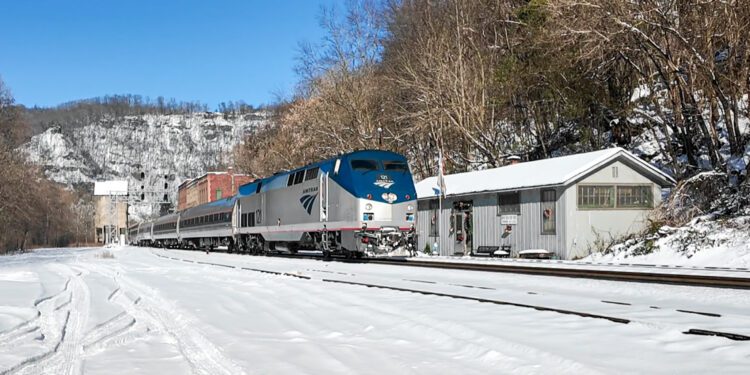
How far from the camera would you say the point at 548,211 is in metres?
27.8

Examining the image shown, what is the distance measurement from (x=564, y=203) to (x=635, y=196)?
4.09 metres

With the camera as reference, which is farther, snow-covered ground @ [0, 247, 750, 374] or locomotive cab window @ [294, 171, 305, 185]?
locomotive cab window @ [294, 171, 305, 185]

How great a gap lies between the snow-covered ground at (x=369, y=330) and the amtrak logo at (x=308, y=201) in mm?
11534

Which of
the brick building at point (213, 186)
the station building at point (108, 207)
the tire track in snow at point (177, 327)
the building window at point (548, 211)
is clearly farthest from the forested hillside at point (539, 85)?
the station building at point (108, 207)

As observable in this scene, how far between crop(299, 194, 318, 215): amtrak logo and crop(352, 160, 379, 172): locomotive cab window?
2.80m

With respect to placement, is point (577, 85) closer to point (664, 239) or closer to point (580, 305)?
point (664, 239)

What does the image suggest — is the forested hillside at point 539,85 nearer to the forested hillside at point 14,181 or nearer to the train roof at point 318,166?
the train roof at point 318,166

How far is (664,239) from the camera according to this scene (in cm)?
2506

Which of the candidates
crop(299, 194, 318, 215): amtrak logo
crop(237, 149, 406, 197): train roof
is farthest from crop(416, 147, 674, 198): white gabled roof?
crop(299, 194, 318, 215): amtrak logo

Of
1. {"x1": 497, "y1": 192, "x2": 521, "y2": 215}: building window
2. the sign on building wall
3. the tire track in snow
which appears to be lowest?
the tire track in snow

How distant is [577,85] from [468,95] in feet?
23.0

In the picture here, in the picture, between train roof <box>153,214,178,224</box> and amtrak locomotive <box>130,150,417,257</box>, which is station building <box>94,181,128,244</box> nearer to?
train roof <box>153,214,178,224</box>

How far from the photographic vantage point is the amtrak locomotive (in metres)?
24.0

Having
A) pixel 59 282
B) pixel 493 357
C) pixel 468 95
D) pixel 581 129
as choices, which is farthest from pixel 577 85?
pixel 493 357
